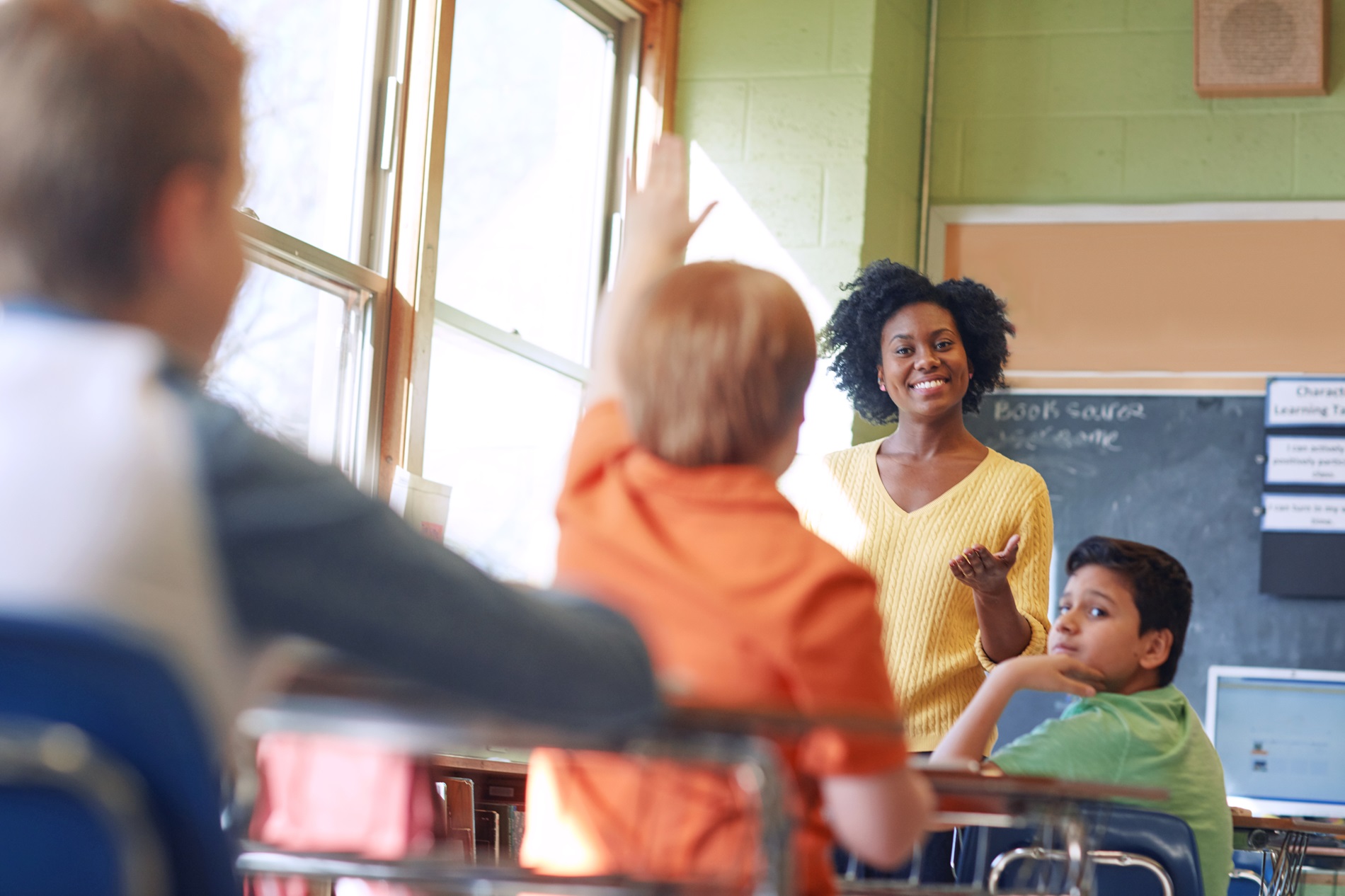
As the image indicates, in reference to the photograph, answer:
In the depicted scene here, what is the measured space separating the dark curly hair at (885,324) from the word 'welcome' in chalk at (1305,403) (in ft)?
5.63

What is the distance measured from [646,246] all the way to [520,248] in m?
2.97

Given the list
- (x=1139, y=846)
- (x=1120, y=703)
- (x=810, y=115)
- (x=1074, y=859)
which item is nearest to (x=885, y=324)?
(x=1120, y=703)

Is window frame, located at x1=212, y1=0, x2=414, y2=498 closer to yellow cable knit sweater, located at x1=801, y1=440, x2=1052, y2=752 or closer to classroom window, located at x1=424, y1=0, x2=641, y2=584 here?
classroom window, located at x1=424, y1=0, x2=641, y2=584

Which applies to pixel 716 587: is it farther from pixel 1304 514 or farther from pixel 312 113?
pixel 1304 514

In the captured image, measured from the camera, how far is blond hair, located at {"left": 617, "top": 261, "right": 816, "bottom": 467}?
1080mm

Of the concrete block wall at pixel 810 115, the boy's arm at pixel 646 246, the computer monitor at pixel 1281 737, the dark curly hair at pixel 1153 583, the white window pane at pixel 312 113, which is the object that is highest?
the concrete block wall at pixel 810 115

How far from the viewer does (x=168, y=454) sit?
0.61 metres

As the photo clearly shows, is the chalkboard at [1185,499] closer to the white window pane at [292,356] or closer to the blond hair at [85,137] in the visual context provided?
the white window pane at [292,356]

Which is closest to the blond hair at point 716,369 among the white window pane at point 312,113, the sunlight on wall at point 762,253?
the white window pane at point 312,113

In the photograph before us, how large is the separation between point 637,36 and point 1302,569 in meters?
2.67

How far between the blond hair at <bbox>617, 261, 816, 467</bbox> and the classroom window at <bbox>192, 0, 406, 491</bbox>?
2.01 metres

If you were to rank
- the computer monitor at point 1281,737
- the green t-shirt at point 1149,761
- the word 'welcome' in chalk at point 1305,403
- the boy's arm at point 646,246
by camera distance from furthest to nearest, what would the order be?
the word 'welcome' in chalk at point 1305,403 → the computer monitor at point 1281,737 → the green t-shirt at point 1149,761 → the boy's arm at point 646,246

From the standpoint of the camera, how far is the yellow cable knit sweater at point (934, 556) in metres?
2.41

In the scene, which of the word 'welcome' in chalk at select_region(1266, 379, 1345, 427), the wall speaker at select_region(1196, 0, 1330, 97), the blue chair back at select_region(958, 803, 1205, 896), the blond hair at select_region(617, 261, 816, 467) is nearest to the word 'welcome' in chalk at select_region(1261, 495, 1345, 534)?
the word 'welcome' in chalk at select_region(1266, 379, 1345, 427)
